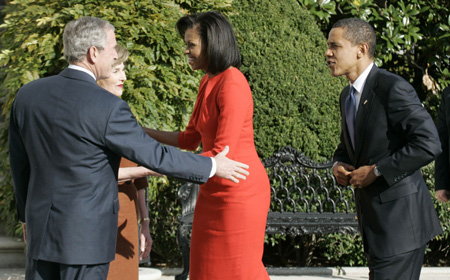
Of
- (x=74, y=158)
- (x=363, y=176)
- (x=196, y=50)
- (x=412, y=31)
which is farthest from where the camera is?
(x=412, y=31)

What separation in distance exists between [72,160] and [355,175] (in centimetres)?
155

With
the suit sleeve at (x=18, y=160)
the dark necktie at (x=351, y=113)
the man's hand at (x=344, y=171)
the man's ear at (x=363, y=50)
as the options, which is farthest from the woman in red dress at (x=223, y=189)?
the suit sleeve at (x=18, y=160)

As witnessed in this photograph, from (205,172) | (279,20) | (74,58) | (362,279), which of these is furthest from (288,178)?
(74,58)

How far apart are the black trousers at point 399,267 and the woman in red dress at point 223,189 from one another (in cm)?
79

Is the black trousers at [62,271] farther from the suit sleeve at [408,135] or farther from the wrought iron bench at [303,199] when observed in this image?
the wrought iron bench at [303,199]

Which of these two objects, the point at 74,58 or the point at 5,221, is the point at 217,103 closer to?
the point at 74,58

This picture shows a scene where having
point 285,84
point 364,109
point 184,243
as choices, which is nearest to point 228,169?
point 364,109

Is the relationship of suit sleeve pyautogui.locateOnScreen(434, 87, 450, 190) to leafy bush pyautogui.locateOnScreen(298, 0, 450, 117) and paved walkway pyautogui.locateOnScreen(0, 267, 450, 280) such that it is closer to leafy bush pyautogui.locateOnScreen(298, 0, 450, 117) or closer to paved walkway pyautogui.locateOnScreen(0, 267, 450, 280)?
paved walkway pyautogui.locateOnScreen(0, 267, 450, 280)

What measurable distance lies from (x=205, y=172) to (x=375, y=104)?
1.01 m

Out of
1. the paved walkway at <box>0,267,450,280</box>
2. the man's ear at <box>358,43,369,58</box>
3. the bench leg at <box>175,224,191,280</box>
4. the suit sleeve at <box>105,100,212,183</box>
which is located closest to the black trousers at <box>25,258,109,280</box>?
the suit sleeve at <box>105,100,212,183</box>

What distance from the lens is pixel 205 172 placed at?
3.36 metres

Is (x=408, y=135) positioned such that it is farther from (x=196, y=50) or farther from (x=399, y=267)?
(x=196, y=50)

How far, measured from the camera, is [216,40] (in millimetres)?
3965

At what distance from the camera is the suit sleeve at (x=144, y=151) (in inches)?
119
